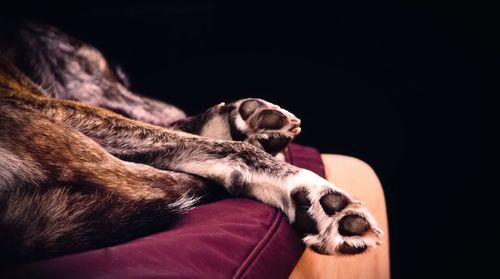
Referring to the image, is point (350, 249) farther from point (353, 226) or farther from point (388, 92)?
point (388, 92)

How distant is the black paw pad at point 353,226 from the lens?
1103 millimetres

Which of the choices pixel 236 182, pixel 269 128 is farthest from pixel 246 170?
pixel 269 128

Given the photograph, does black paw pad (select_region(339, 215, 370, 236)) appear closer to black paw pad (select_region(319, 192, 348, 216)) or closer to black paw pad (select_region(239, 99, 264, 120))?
black paw pad (select_region(319, 192, 348, 216))

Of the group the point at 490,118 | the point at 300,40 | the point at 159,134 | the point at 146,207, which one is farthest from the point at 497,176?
the point at 146,207

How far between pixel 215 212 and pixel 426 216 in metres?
1.29

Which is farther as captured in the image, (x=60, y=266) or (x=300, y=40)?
(x=300, y=40)

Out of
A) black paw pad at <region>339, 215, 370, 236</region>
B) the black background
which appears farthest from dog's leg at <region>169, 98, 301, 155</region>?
the black background

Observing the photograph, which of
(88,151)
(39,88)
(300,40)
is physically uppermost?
(300,40)

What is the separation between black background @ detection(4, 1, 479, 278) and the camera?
2.11m

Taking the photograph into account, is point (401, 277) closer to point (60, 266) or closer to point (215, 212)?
point (215, 212)

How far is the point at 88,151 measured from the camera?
45.4 inches

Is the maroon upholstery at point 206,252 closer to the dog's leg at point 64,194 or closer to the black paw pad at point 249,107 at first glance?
the dog's leg at point 64,194

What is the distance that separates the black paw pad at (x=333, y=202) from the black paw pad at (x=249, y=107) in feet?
1.42

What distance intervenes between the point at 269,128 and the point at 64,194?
0.61 meters
